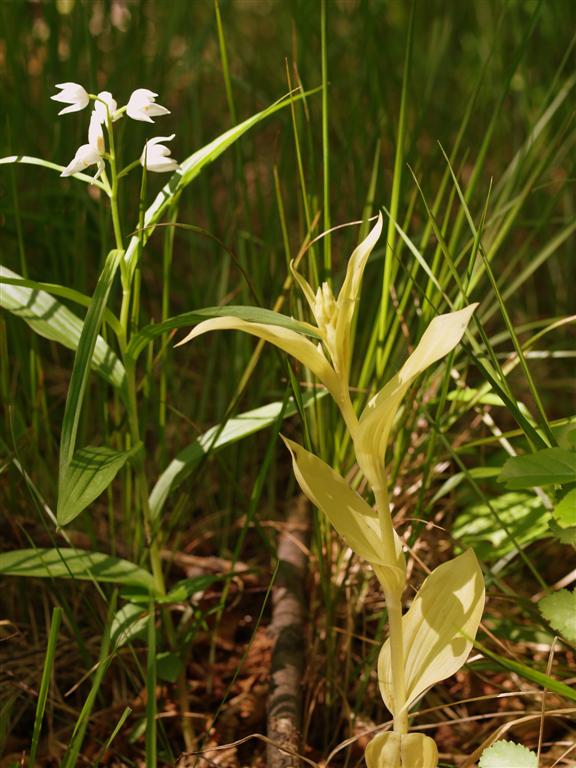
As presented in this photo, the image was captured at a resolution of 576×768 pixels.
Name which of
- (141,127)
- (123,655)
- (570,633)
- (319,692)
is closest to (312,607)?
(319,692)

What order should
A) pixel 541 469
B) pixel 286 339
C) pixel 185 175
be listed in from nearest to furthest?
pixel 286 339 → pixel 541 469 → pixel 185 175

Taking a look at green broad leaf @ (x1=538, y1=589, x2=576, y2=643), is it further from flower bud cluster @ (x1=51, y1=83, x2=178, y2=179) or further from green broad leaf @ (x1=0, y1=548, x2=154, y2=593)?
flower bud cluster @ (x1=51, y1=83, x2=178, y2=179)

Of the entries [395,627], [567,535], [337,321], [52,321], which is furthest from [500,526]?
[52,321]

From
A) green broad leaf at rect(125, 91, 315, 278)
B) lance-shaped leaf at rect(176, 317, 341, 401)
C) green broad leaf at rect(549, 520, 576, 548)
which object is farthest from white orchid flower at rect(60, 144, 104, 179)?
green broad leaf at rect(549, 520, 576, 548)

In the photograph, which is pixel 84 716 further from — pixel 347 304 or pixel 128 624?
pixel 347 304

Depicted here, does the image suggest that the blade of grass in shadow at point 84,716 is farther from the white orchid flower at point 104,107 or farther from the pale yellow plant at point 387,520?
the white orchid flower at point 104,107

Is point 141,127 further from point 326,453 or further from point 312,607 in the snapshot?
point 312,607

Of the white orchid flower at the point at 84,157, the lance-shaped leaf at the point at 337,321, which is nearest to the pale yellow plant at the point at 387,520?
the lance-shaped leaf at the point at 337,321
